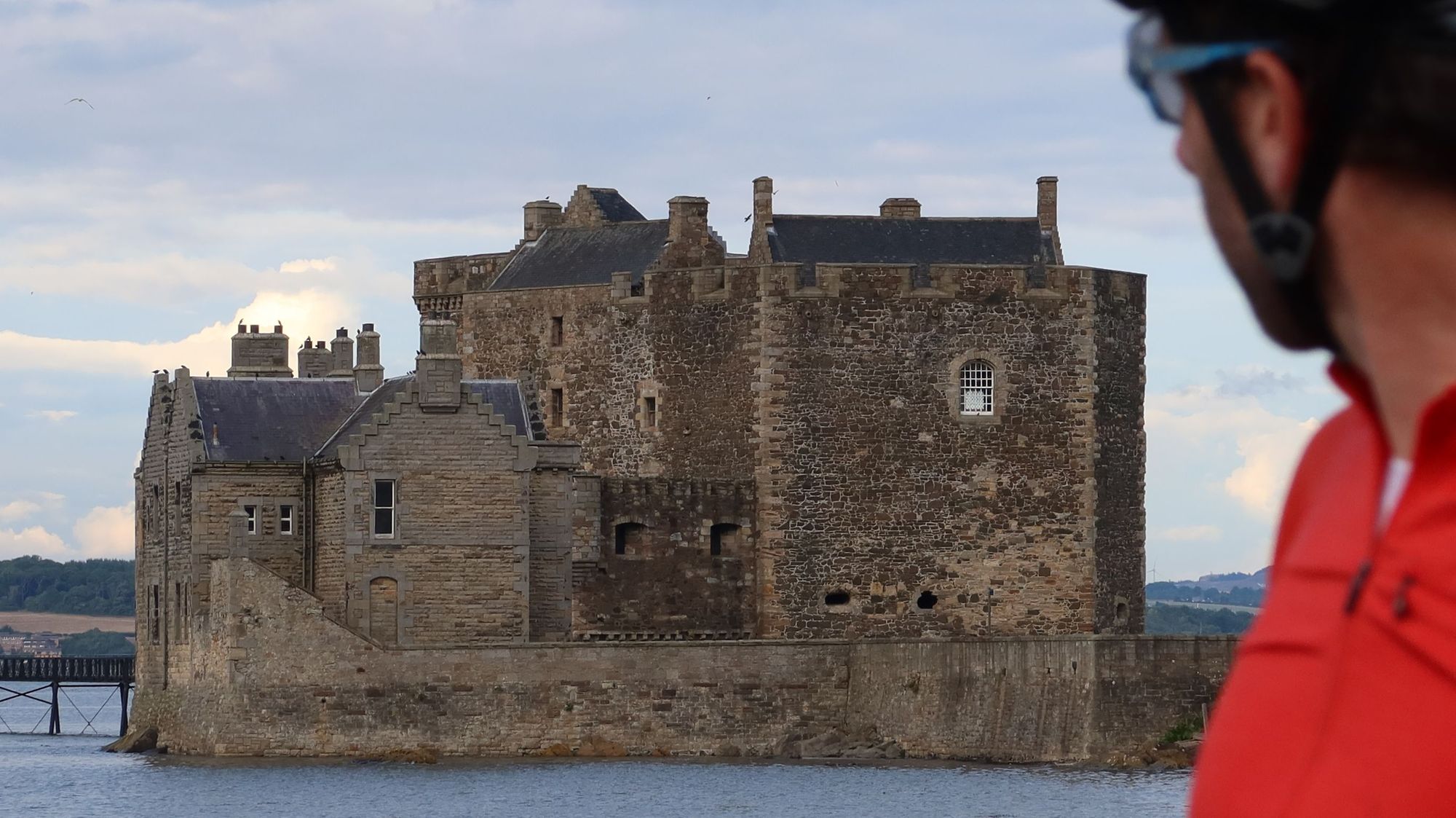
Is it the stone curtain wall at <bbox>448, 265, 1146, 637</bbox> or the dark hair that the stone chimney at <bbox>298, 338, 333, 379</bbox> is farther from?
the dark hair

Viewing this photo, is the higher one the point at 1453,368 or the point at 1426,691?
the point at 1453,368

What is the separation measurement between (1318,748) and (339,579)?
3930cm

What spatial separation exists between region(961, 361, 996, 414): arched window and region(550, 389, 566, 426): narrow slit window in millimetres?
7997

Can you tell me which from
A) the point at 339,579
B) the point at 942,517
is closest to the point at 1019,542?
the point at 942,517

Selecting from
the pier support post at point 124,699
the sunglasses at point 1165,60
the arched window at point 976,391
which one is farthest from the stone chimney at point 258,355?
the sunglasses at point 1165,60

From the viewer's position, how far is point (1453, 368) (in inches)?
75.8

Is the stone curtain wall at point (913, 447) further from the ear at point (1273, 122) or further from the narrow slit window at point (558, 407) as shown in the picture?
the ear at point (1273, 122)

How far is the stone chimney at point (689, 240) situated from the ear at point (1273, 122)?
47220mm

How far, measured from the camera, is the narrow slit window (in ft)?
162

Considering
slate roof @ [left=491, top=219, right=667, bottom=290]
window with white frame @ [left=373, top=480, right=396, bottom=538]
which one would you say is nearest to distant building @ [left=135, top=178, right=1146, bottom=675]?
window with white frame @ [left=373, top=480, right=396, bottom=538]

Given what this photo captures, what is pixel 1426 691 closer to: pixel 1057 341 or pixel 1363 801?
pixel 1363 801

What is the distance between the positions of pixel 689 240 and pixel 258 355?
28.7ft

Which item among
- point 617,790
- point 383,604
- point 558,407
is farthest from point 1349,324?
point 558,407

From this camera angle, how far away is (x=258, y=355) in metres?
45.5
